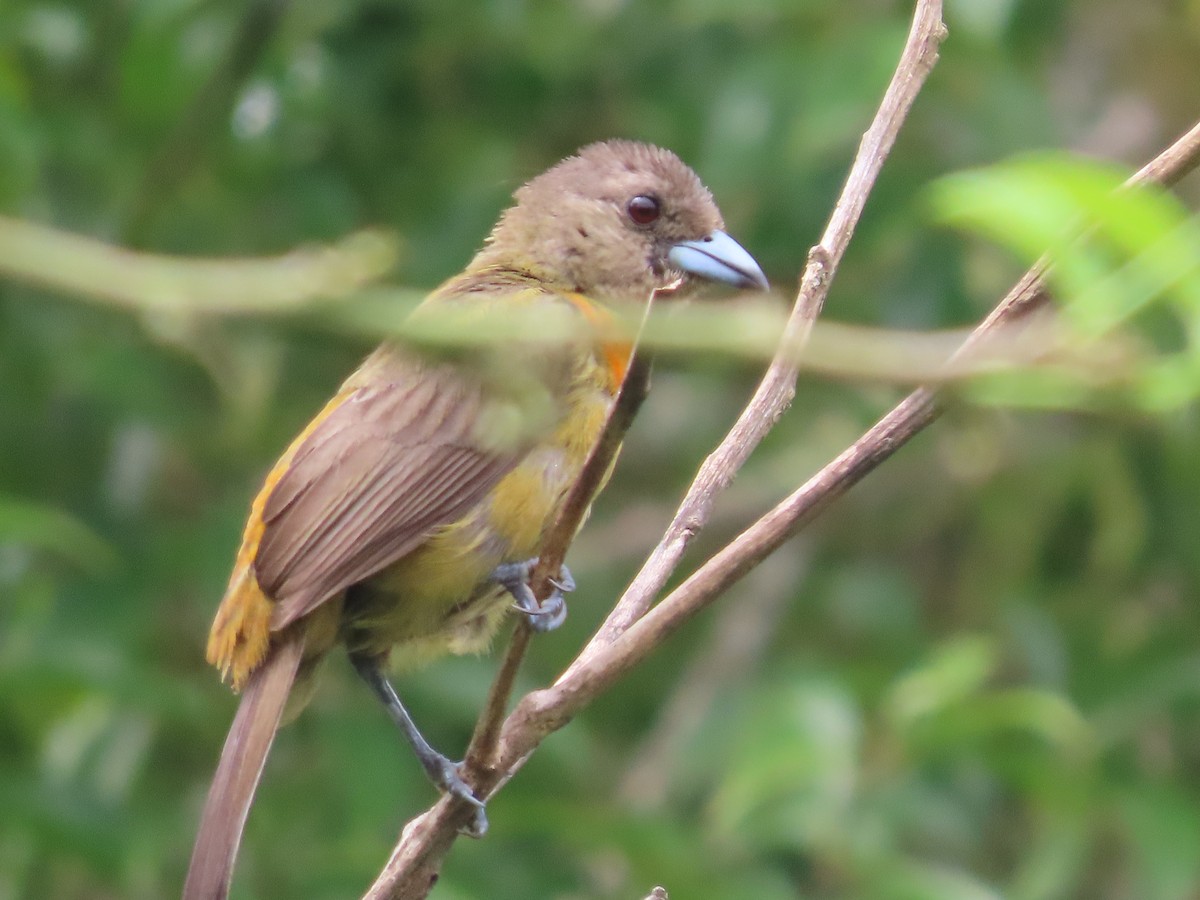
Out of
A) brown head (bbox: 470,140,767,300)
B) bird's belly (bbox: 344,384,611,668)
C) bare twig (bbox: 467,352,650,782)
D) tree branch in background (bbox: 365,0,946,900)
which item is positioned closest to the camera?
bare twig (bbox: 467,352,650,782)

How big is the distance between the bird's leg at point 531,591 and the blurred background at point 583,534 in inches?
25.4

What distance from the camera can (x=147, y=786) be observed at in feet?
15.6

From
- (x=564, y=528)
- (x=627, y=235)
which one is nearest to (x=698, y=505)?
(x=564, y=528)

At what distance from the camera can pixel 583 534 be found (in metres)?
5.86

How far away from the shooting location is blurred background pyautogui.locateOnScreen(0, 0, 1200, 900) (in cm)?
401

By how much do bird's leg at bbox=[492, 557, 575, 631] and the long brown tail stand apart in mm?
425

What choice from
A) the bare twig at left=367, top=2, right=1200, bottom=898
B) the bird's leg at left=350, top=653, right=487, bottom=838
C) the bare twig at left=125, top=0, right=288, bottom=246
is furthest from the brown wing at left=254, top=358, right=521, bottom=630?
the bare twig at left=125, top=0, right=288, bottom=246

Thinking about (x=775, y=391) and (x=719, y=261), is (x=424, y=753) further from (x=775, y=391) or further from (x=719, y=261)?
(x=719, y=261)

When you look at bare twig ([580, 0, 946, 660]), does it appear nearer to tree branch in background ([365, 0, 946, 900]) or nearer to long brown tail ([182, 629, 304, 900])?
tree branch in background ([365, 0, 946, 900])

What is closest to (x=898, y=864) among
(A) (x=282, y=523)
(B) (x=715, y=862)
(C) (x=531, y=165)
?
(B) (x=715, y=862)

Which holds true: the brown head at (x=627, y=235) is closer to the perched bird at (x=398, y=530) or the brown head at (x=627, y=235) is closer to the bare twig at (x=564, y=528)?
the perched bird at (x=398, y=530)

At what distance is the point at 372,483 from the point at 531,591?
2.59 ft

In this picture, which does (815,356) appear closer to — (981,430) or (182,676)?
(182,676)

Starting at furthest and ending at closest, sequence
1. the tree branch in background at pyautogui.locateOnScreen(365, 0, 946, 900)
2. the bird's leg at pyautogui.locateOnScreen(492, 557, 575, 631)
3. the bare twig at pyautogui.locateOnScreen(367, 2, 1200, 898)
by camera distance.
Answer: the bird's leg at pyautogui.locateOnScreen(492, 557, 575, 631)
the tree branch in background at pyautogui.locateOnScreen(365, 0, 946, 900)
the bare twig at pyautogui.locateOnScreen(367, 2, 1200, 898)
